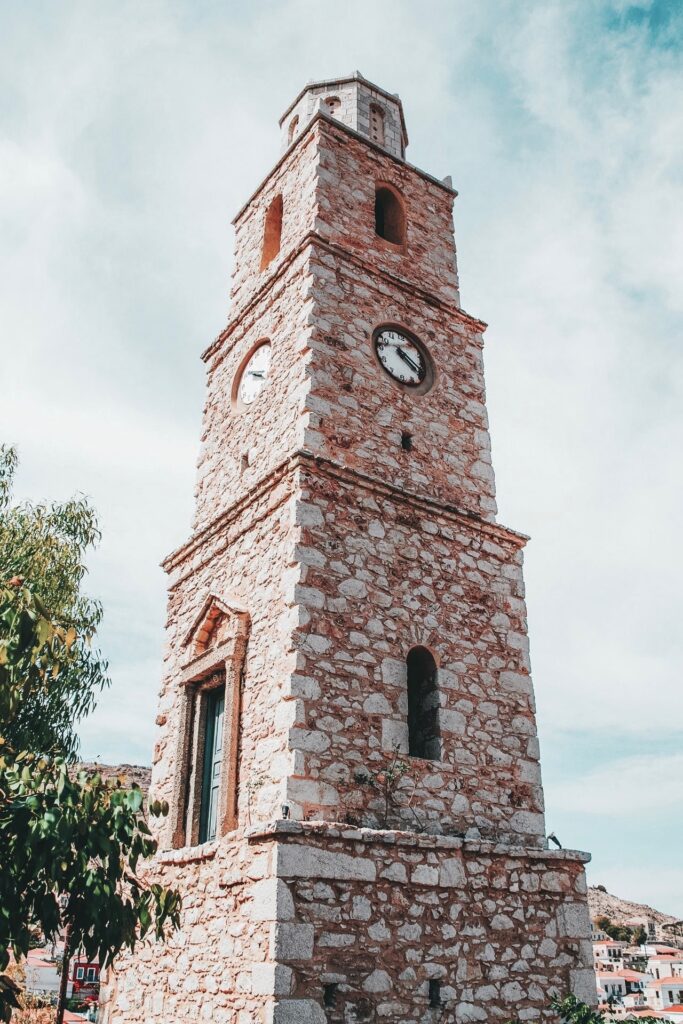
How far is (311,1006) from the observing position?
5.69 meters

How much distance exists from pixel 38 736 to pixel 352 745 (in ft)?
20.9

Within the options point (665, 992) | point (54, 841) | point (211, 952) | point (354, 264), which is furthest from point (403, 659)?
point (665, 992)

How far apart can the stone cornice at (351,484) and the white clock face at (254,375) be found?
1.74 m

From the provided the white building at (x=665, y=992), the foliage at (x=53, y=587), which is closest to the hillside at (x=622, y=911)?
the white building at (x=665, y=992)

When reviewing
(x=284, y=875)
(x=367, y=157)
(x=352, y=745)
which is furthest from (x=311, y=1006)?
(x=367, y=157)

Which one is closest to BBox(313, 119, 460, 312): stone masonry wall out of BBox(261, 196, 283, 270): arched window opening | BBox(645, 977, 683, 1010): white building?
BBox(261, 196, 283, 270): arched window opening

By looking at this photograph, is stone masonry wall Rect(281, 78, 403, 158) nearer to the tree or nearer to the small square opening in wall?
the tree

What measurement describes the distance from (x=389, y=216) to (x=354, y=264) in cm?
221

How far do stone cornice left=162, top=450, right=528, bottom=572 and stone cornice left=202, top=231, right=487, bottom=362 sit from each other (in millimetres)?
3042

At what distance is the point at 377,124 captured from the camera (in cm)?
1227

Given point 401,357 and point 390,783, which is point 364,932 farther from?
point 401,357

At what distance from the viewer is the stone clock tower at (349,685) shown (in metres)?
6.20

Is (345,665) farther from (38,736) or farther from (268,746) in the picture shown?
(38,736)

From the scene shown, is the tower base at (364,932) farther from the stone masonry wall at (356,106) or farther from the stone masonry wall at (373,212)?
the stone masonry wall at (356,106)
